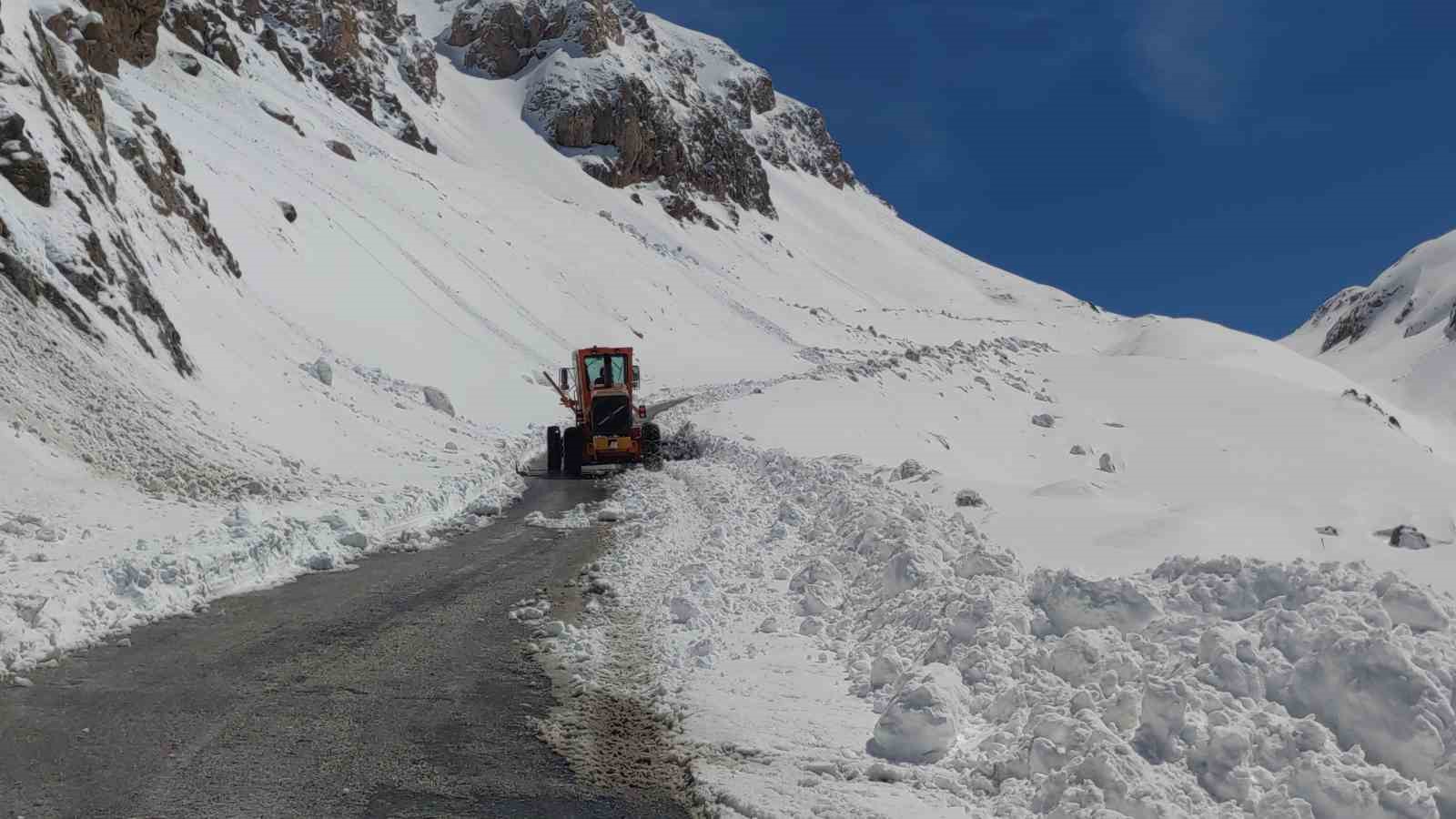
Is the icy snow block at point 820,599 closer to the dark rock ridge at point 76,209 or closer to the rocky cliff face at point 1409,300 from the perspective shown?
the dark rock ridge at point 76,209

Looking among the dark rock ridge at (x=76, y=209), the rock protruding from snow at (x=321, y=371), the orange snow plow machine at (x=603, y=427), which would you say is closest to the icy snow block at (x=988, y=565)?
the dark rock ridge at (x=76, y=209)

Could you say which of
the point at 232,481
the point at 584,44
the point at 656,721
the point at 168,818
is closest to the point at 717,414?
the point at 232,481

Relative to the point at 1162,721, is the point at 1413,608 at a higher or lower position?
higher

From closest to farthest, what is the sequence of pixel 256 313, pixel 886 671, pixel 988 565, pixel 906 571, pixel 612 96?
pixel 886 671
pixel 988 565
pixel 906 571
pixel 256 313
pixel 612 96

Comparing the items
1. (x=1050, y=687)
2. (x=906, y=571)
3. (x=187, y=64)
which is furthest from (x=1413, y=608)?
(x=187, y=64)

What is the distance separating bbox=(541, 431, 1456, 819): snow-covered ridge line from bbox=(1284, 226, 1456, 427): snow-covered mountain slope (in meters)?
84.9

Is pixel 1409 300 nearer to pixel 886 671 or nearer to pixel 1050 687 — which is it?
pixel 886 671

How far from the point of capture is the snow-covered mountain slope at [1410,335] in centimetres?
9529

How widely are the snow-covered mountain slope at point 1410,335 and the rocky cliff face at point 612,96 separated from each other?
70.8 m

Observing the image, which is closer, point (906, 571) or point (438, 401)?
point (906, 571)

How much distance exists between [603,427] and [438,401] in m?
5.24

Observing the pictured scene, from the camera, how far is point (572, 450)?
21.1 m

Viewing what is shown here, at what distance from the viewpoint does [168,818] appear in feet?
16.8

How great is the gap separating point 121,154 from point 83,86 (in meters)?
2.55
